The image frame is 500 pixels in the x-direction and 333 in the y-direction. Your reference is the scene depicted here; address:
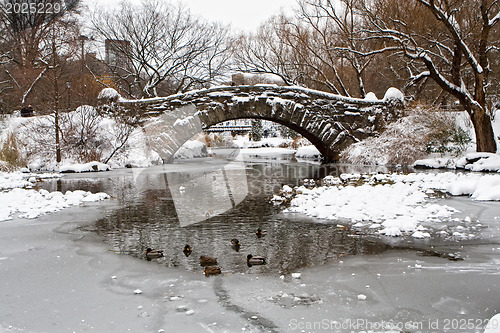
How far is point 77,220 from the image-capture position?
706 cm

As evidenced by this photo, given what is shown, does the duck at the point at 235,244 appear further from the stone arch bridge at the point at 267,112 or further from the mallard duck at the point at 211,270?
the stone arch bridge at the point at 267,112

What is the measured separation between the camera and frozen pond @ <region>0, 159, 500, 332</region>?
3.18 m

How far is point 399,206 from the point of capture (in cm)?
730

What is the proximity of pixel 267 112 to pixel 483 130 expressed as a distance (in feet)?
26.8

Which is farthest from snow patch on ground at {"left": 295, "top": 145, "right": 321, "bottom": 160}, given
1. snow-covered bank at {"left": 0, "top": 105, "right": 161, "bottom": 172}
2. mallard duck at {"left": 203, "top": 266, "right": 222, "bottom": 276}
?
mallard duck at {"left": 203, "top": 266, "right": 222, "bottom": 276}

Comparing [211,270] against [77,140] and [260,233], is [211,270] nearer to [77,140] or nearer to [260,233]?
[260,233]

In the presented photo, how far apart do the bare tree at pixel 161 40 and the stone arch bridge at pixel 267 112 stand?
9.20 m

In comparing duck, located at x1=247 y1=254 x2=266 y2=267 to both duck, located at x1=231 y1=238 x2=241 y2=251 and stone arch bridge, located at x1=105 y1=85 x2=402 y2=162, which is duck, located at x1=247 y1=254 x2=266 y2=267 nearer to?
duck, located at x1=231 y1=238 x2=241 y2=251

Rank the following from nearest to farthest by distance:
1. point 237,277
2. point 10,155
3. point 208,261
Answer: point 237,277 < point 208,261 < point 10,155

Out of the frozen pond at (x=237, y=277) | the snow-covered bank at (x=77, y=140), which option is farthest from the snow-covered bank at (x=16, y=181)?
the frozen pond at (x=237, y=277)

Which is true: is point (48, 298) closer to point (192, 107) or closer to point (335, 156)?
point (192, 107)

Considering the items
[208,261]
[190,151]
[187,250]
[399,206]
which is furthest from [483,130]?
[190,151]

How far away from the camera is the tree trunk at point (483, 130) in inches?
586

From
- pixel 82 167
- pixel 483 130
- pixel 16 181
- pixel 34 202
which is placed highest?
pixel 483 130
